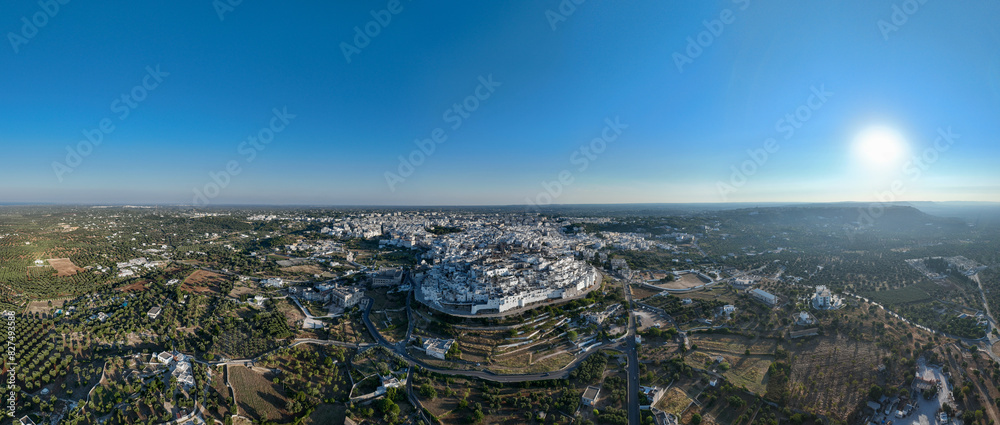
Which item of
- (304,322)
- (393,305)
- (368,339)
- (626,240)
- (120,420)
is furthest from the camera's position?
(626,240)

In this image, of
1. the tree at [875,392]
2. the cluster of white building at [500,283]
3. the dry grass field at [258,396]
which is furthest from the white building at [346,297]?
the tree at [875,392]

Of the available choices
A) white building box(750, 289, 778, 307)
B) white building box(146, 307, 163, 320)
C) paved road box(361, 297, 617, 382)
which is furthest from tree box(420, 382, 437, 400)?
white building box(750, 289, 778, 307)

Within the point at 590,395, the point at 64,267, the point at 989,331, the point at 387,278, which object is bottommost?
the point at 590,395

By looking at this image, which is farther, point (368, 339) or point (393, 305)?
point (393, 305)

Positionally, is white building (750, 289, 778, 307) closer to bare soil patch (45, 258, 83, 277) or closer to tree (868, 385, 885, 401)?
tree (868, 385, 885, 401)

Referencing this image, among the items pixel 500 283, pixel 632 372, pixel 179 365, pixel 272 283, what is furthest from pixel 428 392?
pixel 272 283

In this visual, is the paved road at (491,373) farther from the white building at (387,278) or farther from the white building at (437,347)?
the white building at (387,278)

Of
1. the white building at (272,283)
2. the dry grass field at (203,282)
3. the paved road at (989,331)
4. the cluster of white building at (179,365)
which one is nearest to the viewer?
the cluster of white building at (179,365)

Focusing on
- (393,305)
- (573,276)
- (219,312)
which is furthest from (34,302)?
(573,276)

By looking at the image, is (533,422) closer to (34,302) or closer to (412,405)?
(412,405)

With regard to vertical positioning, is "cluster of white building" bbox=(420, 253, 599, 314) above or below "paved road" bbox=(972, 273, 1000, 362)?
above

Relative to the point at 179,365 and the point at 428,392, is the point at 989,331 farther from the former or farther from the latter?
the point at 179,365
